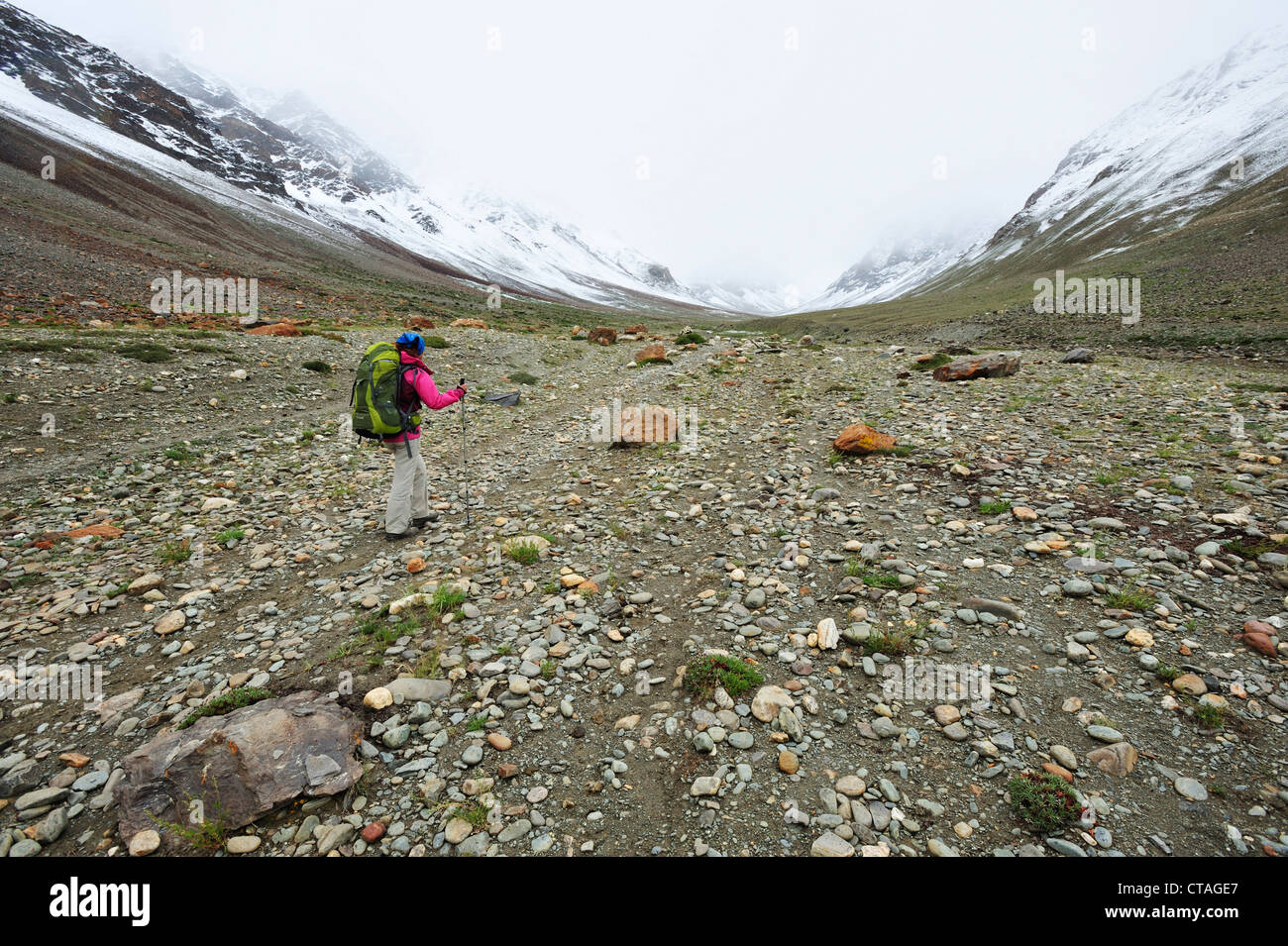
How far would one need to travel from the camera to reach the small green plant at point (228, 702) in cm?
509

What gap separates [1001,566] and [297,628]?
32.1 feet

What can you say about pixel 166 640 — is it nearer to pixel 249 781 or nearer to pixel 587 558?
pixel 249 781

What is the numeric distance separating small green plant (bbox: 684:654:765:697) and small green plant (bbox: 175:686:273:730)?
178 inches

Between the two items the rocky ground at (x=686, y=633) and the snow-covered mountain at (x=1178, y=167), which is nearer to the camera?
the rocky ground at (x=686, y=633)

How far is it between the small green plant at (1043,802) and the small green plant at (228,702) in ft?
23.3

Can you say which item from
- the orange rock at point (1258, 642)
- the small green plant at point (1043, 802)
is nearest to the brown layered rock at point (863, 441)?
the orange rock at point (1258, 642)

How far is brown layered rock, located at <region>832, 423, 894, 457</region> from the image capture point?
473 inches

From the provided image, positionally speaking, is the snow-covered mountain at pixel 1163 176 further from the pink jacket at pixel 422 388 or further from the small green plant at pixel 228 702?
the small green plant at pixel 228 702

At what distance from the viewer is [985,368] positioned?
65.0 ft

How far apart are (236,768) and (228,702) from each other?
1198 millimetres

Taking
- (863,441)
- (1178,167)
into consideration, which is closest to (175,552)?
(863,441)

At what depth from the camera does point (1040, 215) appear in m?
167
